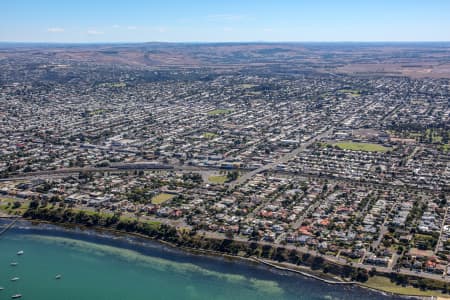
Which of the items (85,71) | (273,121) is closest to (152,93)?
(273,121)

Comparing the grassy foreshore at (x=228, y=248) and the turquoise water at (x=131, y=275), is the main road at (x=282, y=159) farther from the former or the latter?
the turquoise water at (x=131, y=275)

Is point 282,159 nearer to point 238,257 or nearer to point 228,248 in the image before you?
point 228,248

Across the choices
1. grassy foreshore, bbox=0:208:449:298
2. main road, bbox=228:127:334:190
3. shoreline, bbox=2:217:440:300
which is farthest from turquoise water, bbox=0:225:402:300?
main road, bbox=228:127:334:190

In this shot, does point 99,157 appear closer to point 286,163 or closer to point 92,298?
point 286,163

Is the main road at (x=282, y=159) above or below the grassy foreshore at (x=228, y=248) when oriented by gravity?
above

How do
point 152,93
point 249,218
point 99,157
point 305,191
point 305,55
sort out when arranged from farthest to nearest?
point 305,55
point 152,93
point 99,157
point 305,191
point 249,218

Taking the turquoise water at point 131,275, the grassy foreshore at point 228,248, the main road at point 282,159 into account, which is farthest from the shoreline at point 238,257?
the main road at point 282,159
